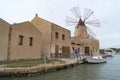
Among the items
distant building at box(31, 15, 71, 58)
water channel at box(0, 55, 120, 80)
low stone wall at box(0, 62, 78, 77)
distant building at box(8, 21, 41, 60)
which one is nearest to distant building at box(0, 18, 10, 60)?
distant building at box(8, 21, 41, 60)

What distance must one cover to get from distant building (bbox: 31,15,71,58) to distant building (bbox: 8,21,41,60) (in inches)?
135

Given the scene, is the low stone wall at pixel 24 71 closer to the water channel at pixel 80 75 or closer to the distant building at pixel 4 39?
the water channel at pixel 80 75

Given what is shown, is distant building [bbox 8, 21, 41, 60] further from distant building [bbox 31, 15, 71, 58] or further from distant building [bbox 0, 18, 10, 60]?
distant building [bbox 31, 15, 71, 58]

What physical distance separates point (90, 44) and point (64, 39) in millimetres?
17685

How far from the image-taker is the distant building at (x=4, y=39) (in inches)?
747

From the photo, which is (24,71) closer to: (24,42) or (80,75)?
(80,75)

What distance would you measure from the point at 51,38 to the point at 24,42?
21.6 feet

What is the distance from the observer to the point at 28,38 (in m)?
22.7

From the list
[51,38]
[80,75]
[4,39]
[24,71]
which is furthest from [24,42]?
[80,75]

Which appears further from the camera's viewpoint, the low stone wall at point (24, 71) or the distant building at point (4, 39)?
the distant building at point (4, 39)

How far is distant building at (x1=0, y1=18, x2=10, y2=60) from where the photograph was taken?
747 inches

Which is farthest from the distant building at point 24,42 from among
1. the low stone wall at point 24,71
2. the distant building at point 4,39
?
the low stone wall at point 24,71

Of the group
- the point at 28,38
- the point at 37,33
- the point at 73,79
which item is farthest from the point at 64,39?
the point at 73,79

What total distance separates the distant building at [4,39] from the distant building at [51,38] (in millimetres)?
9274
